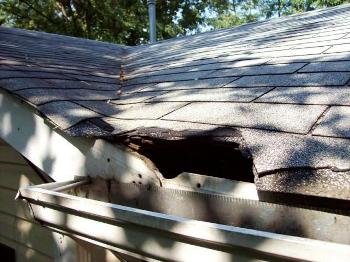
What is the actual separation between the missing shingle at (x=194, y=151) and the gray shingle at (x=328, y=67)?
912mm

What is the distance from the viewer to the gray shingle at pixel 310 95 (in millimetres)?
1692

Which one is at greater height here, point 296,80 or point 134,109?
point 296,80

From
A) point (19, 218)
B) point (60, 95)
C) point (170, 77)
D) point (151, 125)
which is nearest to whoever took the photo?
point (151, 125)

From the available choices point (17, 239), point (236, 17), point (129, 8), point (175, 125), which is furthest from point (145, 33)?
point (175, 125)

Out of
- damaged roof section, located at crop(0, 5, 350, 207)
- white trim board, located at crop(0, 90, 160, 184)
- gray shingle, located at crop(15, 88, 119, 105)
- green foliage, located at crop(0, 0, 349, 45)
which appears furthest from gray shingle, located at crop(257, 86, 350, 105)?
green foliage, located at crop(0, 0, 349, 45)

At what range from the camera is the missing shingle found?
1489 millimetres

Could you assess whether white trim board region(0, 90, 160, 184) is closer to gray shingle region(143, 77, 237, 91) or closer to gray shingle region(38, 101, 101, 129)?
gray shingle region(38, 101, 101, 129)

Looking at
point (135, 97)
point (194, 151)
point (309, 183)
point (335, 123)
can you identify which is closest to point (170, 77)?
point (135, 97)

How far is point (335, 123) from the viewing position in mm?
1463

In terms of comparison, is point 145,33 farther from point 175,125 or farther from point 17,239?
point 175,125

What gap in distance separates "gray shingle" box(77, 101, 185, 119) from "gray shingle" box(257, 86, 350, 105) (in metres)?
0.50

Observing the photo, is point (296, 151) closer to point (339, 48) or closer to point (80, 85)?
point (339, 48)

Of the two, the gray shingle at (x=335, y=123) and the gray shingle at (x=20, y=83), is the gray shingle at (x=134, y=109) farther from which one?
the gray shingle at (x=335, y=123)

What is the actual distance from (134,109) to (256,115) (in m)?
0.83
